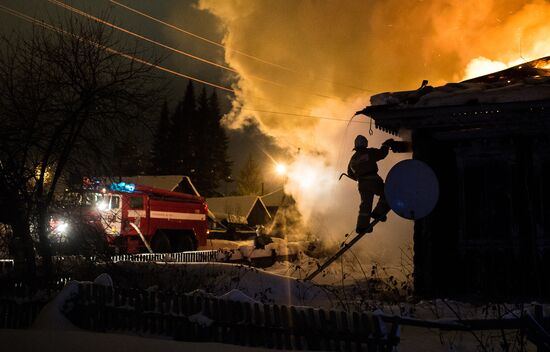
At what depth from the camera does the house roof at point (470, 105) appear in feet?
28.2

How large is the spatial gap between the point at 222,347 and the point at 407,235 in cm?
1221

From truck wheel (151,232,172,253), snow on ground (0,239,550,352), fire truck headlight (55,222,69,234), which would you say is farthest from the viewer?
truck wheel (151,232,172,253)

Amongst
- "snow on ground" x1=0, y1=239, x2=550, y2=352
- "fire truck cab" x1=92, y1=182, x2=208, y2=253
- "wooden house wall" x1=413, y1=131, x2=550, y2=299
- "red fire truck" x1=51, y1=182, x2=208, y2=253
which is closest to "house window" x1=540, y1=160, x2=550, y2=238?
"wooden house wall" x1=413, y1=131, x2=550, y2=299

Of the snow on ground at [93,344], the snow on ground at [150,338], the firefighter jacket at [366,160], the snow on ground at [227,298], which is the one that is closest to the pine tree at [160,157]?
the snow on ground at [227,298]

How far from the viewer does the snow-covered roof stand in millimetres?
8570

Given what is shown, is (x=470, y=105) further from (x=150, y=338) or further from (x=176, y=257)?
(x=176, y=257)

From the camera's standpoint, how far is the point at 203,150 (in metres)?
82.6

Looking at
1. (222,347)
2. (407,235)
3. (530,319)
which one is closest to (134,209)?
(407,235)

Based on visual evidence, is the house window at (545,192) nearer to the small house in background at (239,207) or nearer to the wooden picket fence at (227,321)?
the wooden picket fence at (227,321)

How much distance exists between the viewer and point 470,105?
8820 mm

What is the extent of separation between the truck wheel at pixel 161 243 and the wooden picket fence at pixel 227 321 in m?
15.7

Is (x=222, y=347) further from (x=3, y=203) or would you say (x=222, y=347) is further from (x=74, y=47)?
(x=74, y=47)

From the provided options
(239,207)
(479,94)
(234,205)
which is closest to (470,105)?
(479,94)

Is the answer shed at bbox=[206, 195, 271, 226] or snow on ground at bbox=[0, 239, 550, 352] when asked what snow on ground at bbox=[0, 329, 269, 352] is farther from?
shed at bbox=[206, 195, 271, 226]
